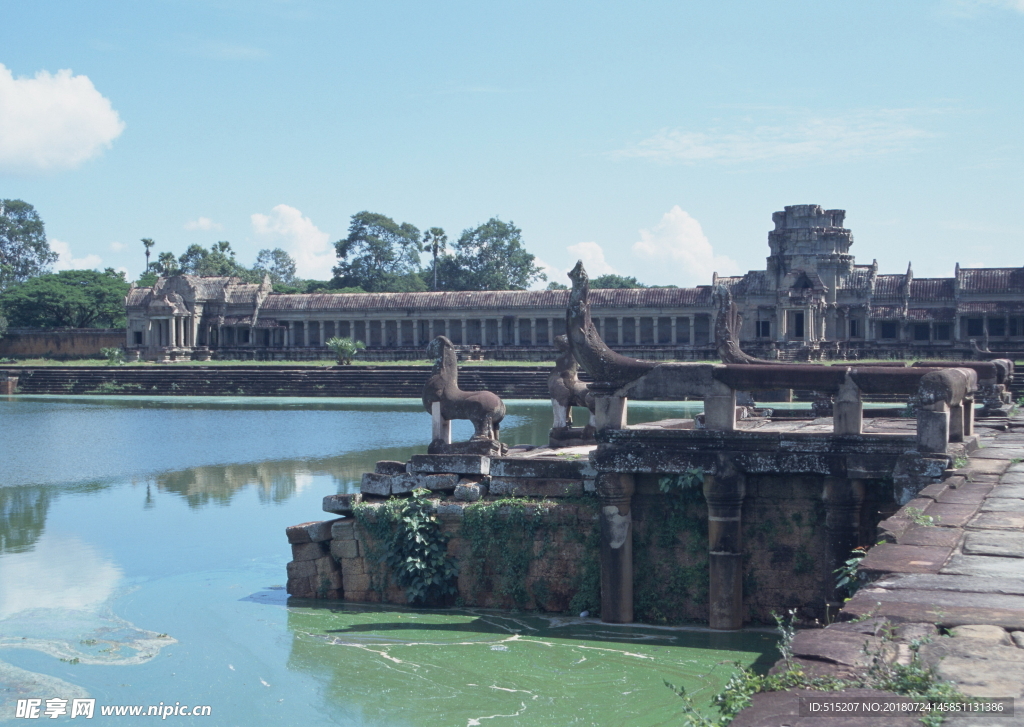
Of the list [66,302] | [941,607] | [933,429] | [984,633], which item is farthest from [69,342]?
[984,633]

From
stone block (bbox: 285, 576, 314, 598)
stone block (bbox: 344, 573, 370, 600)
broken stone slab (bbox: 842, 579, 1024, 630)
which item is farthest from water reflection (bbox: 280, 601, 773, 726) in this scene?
broken stone slab (bbox: 842, 579, 1024, 630)

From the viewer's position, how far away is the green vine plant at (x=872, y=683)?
4141 mm

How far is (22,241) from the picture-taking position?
106 metres

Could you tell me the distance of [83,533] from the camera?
16094 mm

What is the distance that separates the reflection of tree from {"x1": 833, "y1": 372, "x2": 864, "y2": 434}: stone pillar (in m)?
11.4

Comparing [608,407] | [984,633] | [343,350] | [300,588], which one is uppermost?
[343,350]

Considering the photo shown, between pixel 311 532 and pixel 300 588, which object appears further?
pixel 300 588

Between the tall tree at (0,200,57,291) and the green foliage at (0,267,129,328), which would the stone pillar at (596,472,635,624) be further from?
the tall tree at (0,200,57,291)

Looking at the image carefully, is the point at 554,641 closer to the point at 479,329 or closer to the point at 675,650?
the point at 675,650

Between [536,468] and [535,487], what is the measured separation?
0.20 meters

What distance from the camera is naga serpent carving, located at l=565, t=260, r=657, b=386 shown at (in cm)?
1058

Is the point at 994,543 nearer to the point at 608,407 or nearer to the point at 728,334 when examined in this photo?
the point at 608,407

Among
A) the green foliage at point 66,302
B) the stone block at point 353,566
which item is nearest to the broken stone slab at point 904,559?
the stone block at point 353,566

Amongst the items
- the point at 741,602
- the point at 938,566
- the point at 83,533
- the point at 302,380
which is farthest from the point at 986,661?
the point at 302,380
